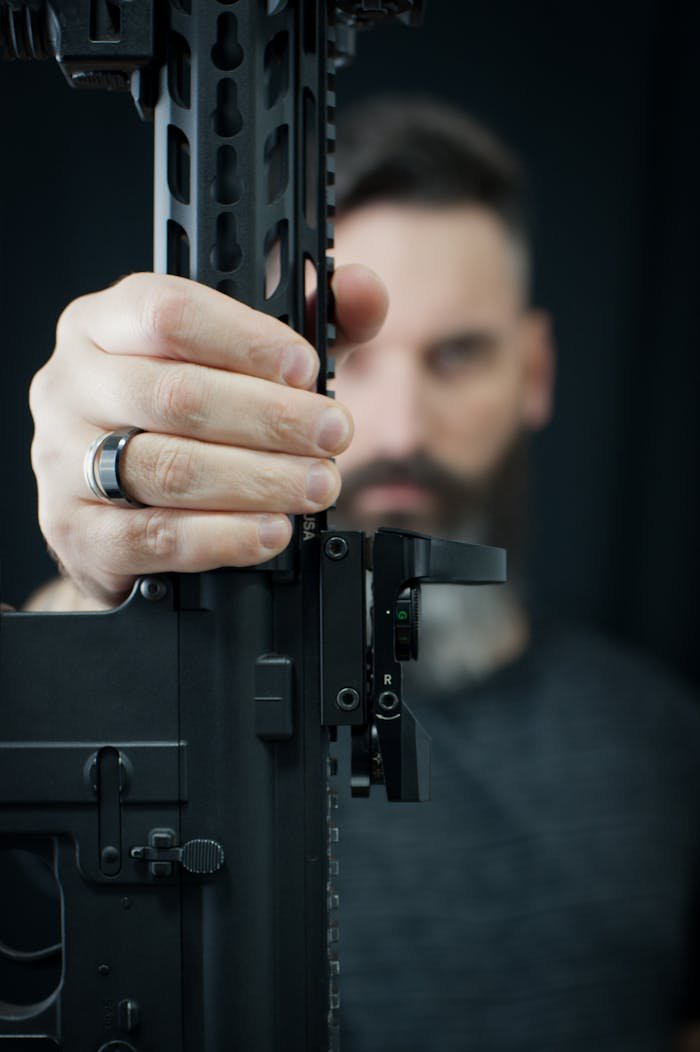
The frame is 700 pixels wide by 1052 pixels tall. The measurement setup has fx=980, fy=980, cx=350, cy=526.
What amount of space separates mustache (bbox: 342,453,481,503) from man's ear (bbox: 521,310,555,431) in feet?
0.48

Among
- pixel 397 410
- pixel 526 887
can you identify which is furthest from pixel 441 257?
pixel 526 887

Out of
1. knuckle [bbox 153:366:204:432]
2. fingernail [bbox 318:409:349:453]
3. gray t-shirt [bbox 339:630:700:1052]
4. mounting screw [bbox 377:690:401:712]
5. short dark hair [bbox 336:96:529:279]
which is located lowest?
gray t-shirt [bbox 339:630:700:1052]

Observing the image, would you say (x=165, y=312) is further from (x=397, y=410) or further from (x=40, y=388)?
(x=397, y=410)

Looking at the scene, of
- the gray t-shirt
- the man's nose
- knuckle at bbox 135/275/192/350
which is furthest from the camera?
the man's nose

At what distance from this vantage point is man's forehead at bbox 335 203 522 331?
1384 millimetres

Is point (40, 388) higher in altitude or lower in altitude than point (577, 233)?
→ lower

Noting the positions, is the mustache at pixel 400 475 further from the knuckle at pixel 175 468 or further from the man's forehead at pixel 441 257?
the knuckle at pixel 175 468

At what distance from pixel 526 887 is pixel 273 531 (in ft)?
2.95

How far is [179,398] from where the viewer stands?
554 mm

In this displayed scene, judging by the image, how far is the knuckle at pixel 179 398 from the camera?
0.55 m

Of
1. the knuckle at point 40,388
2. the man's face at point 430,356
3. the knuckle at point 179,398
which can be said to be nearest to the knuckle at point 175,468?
the knuckle at point 179,398

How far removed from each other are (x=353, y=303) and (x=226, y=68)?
0.16m

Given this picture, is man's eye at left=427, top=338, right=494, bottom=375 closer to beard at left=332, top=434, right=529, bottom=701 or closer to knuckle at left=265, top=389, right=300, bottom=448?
beard at left=332, top=434, right=529, bottom=701

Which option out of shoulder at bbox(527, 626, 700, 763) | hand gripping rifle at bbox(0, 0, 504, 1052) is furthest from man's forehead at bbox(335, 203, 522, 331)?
hand gripping rifle at bbox(0, 0, 504, 1052)
